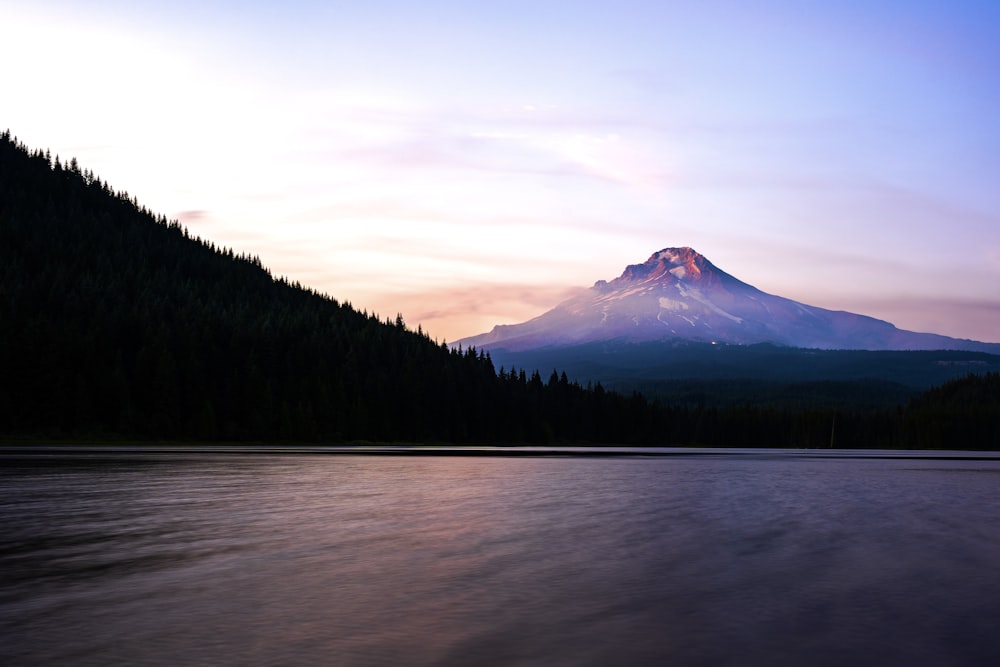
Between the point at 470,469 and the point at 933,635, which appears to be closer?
the point at 933,635

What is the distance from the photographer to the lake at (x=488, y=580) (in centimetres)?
1755

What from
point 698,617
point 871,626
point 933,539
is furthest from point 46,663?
point 933,539

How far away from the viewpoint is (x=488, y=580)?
25953mm

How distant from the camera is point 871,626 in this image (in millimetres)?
19859

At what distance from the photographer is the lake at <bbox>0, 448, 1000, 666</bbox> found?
17.5 meters

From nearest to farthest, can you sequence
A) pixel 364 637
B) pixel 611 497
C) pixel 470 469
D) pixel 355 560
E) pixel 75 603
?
pixel 364 637
pixel 75 603
pixel 355 560
pixel 611 497
pixel 470 469

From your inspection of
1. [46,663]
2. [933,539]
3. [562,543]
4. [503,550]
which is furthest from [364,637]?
[933,539]

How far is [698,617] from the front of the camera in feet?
67.9

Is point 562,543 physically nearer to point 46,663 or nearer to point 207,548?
point 207,548

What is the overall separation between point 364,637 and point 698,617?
6.93 meters

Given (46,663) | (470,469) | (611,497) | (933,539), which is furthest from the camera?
(470,469)

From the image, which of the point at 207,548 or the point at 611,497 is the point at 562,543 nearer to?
the point at 207,548

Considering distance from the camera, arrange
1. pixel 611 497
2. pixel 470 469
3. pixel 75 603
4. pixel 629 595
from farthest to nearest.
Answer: pixel 470 469, pixel 611 497, pixel 629 595, pixel 75 603

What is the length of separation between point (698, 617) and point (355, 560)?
1211 centimetres
